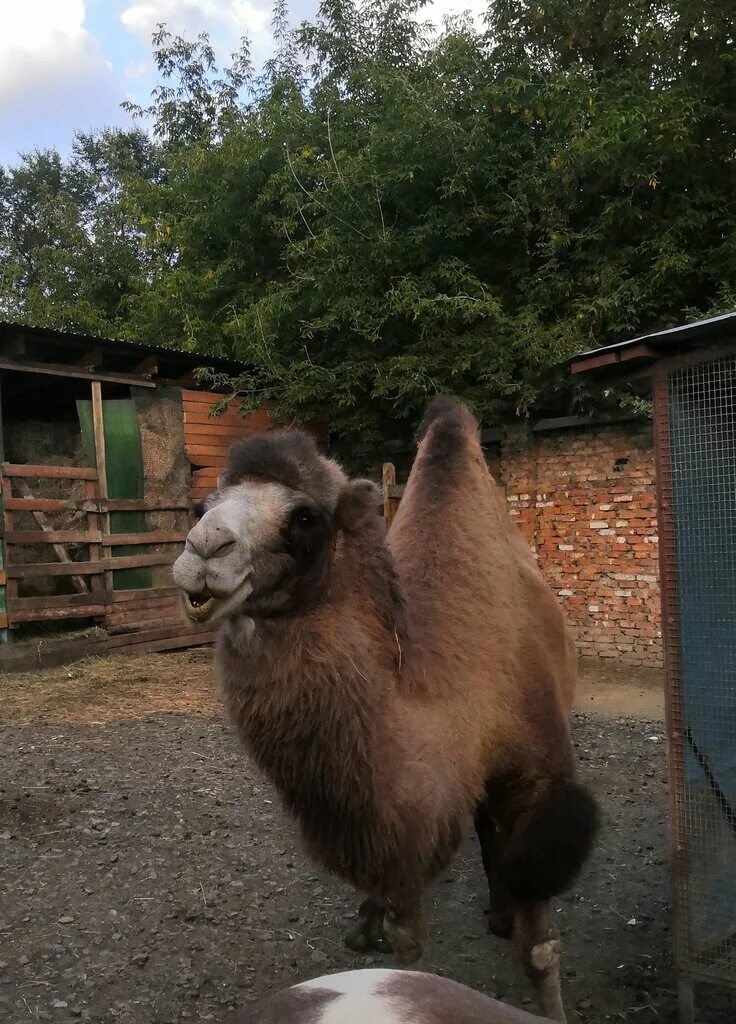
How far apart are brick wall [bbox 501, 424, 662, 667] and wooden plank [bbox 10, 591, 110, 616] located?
5720mm

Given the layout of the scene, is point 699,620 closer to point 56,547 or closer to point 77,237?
point 56,547

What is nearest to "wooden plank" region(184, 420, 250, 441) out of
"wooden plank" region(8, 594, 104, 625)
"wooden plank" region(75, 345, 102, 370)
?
"wooden plank" region(75, 345, 102, 370)

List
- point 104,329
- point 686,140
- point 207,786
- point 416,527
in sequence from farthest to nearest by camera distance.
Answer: point 104,329 < point 686,140 < point 207,786 < point 416,527

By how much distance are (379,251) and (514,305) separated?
208 cm

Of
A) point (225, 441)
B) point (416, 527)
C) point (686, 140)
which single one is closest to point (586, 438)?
point (686, 140)

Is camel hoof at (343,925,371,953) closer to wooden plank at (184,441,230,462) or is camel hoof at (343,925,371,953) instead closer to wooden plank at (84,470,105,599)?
wooden plank at (84,470,105,599)

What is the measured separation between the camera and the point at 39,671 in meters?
10.0

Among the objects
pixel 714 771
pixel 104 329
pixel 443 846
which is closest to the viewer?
pixel 443 846

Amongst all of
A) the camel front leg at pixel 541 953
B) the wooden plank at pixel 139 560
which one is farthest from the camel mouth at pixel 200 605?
the wooden plank at pixel 139 560

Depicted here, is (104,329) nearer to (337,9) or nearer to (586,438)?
(337,9)

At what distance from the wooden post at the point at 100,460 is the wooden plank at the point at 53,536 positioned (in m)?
0.21

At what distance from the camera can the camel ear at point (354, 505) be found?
3041mm

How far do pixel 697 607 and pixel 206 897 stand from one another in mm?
2986

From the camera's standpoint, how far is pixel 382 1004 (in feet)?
5.50
